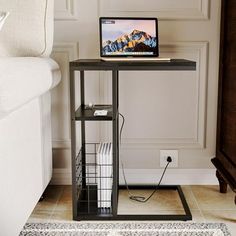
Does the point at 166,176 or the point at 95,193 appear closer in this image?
the point at 95,193

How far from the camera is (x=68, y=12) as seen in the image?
178cm

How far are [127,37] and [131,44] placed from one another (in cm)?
4

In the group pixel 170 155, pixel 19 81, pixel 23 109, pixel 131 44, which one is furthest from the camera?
pixel 170 155

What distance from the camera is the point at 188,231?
141 cm

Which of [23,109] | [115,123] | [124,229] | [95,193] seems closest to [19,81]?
[23,109]

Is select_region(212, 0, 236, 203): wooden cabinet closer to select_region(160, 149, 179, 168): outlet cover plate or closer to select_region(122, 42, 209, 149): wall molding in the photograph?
select_region(122, 42, 209, 149): wall molding

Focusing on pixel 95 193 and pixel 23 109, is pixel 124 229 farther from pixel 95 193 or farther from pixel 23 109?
pixel 23 109

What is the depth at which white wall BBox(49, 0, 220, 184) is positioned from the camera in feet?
5.82

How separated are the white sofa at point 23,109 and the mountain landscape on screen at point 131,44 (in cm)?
27

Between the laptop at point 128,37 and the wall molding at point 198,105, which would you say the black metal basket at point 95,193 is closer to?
the wall molding at point 198,105

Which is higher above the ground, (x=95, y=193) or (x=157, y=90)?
(x=157, y=90)

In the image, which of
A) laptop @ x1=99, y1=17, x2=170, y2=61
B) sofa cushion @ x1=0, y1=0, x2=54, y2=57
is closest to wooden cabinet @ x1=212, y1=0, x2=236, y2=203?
laptop @ x1=99, y1=17, x2=170, y2=61

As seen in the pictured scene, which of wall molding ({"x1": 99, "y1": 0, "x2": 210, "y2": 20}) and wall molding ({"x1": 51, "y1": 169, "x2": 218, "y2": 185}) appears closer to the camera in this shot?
wall molding ({"x1": 99, "y1": 0, "x2": 210, "y2": 20})

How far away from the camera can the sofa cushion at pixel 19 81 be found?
910 mm
